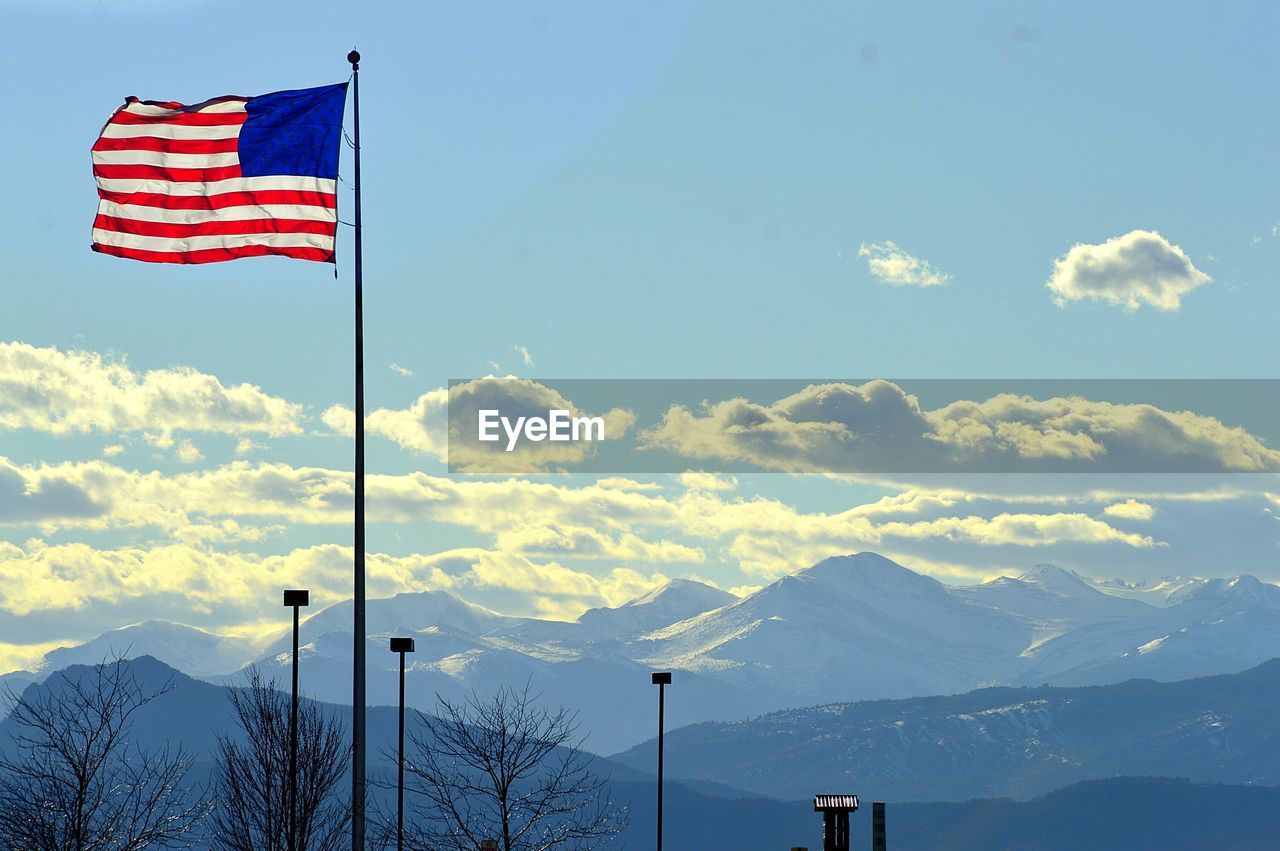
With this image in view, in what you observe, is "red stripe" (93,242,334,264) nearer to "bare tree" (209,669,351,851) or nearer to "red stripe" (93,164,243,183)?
"red stripe" (93,164,243,183)

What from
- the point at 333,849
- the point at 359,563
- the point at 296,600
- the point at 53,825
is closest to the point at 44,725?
A: the point at 53,825

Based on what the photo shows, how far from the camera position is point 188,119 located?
107ft

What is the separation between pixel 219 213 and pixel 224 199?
0.90ft

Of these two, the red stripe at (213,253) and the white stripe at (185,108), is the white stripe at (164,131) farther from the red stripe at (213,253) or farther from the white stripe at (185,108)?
the red stripe at (213,253)

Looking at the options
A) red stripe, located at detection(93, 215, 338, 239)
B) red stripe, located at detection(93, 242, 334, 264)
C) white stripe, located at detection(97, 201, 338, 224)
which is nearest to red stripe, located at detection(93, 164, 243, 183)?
Result: white stripe, located at detection(97, 201, 338, 224)

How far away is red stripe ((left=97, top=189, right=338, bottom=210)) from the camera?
3159 centimetres

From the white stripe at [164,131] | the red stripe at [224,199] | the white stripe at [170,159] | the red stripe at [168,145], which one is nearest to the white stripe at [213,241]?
the red stripe at [224,199]

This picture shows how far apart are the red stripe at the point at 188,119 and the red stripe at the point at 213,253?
2.42 m

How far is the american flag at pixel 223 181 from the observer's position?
31406 mm

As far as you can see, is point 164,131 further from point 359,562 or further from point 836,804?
point 836,804

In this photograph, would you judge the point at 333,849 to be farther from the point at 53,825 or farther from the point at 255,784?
the point at 53,825

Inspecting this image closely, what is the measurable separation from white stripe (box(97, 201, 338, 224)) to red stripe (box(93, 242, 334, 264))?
57 centimetres

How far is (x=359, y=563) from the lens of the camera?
103 feet

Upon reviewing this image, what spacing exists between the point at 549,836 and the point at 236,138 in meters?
22.7
